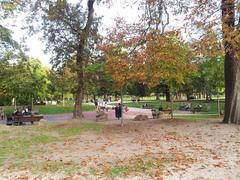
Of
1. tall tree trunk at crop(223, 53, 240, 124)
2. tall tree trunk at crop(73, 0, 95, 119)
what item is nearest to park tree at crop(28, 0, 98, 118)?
tall tree trunk at crop(73, 0, 95, 119)

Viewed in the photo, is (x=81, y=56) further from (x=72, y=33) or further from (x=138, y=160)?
(x=138, y=160)

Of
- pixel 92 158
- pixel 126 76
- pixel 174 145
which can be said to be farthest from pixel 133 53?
pixel 92 158

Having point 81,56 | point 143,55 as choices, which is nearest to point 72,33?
point 81,56

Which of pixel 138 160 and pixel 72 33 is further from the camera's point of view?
pixel 72 33

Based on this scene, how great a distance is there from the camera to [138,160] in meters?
6.67

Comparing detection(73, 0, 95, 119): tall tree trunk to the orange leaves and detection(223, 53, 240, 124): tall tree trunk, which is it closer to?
the orange leaves

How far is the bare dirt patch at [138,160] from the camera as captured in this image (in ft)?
18.5

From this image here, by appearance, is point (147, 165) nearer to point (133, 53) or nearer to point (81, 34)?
point (133, 53)

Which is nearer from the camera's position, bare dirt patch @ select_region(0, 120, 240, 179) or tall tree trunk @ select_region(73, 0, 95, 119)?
bare dirt patch @ select_region(0, 120, 240, 179)

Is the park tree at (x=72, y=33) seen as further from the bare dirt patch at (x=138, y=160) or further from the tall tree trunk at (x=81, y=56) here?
the bare dirt patch at (x=138, y=160)

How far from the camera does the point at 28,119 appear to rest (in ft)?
57.3

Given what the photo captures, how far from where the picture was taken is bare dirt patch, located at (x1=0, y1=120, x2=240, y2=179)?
562cm

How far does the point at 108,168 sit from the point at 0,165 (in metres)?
2.82

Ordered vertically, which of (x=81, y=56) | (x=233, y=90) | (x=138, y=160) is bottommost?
(x=138, y=160)
